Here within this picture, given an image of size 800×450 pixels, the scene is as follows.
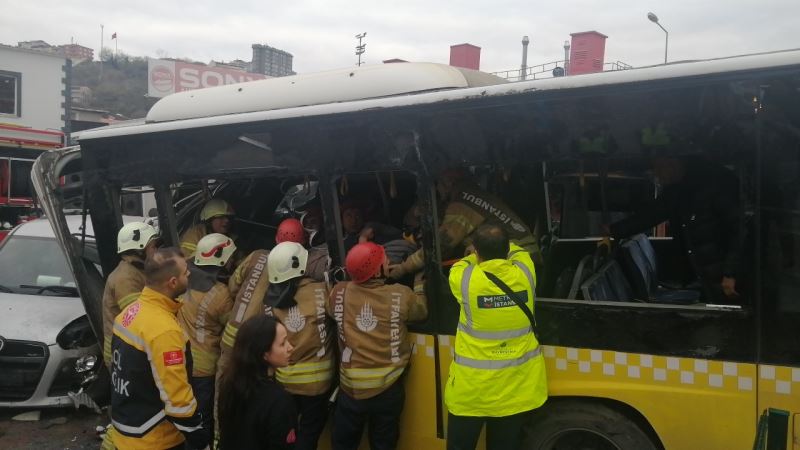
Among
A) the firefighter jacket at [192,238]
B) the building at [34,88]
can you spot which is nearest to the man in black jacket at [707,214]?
the firefighter jacket at [192,238]

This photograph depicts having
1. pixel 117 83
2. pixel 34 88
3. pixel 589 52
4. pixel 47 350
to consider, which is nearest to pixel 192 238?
pixel 47 350

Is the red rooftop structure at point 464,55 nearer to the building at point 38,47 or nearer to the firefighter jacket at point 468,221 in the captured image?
the firefighter jacket at point 468,221

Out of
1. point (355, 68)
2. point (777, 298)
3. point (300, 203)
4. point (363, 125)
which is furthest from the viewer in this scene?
point (300, 203)

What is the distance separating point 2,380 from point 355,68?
14.2 ft

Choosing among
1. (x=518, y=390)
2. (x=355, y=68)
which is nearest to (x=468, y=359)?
(x=518, y=390)

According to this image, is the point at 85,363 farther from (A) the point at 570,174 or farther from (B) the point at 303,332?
(A) the point at 570,174

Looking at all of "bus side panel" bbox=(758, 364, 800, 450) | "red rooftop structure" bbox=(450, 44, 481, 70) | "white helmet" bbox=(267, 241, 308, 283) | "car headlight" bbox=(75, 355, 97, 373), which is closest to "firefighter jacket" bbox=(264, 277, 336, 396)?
"white helmet" bbox=(267, 241, 308, 283)

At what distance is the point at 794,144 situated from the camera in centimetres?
295

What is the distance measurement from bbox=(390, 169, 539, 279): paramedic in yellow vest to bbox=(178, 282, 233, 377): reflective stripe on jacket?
1.31m

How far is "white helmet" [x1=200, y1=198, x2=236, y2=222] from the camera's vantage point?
5.44 meters

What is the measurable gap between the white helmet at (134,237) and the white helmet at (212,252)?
20.0 inches

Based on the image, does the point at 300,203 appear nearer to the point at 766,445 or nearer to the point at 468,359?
the point at 468,359

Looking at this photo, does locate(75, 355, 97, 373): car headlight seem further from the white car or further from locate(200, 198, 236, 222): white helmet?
locate(200, 198, 236, 222): white helmet

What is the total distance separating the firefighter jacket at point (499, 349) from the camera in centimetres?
345
